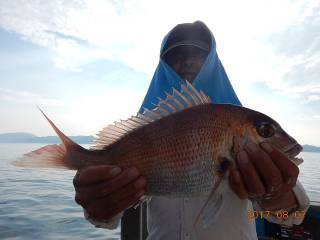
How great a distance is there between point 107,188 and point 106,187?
13 mm

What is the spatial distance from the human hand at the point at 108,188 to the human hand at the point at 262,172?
752mm

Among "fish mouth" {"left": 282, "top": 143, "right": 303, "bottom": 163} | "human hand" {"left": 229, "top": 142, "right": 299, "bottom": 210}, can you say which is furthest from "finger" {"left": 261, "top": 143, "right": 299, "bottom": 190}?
"fish mouth" {"left": 282, "top": 143, "right": 303, "bottom": 163}

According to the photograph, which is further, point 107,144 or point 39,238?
point 39,238

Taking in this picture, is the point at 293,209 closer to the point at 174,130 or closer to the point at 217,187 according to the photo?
the point at 217,187

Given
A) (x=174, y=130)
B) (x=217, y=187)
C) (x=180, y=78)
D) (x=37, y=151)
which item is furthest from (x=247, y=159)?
(x=180, y=78)

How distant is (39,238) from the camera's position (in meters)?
A: 9.44

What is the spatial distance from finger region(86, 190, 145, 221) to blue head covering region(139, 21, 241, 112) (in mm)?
1645

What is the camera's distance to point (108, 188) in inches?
92.5

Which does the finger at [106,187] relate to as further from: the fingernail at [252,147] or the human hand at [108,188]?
the fingernail at [252,147]

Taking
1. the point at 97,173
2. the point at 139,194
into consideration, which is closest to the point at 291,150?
the point at 139,194

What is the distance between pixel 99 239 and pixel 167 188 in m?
8.84

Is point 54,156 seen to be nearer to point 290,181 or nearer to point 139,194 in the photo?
point 139,194

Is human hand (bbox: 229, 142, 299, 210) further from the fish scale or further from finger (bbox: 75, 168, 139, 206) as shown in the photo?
finger (bbox: 75, 168, 139, 206)

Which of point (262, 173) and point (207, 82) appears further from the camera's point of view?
point (207, 82)
